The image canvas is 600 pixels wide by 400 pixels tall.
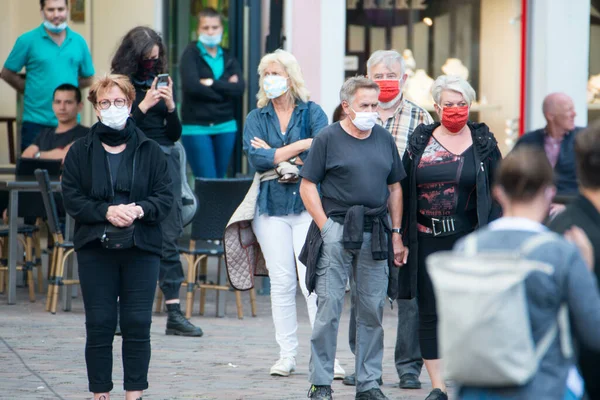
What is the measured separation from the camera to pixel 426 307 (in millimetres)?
6684

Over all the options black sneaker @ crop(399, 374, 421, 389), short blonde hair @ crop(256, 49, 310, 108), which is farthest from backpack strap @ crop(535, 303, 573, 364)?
short blonde hair @ crop(256, 49, 310, 108)

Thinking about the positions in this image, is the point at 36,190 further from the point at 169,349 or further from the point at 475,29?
the point at 475,29

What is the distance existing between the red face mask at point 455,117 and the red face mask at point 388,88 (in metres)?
0.65

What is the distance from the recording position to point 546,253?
353 centimetres

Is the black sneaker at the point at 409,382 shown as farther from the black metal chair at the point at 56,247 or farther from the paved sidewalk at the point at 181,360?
the black metal chair at the point at 56,247

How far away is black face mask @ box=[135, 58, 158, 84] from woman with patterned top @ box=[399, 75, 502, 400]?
7.42 feet

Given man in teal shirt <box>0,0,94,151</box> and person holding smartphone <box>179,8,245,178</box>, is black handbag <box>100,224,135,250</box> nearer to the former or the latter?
person holding smartphone <box>179,8,245,178</box>

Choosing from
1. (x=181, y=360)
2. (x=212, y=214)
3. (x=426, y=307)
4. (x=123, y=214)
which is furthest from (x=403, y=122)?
(x=212, y=214)

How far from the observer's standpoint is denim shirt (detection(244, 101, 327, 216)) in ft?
23.9

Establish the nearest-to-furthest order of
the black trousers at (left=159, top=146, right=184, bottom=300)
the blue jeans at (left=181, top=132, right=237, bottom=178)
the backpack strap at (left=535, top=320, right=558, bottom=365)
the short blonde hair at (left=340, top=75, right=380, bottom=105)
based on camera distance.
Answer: the backpack strap at (left=535, top=320, right=558, bottom=365)
the short blonde hair at (left=340, top=75, right=380, bottom=105)
the black trousers at (left=159, top=146, right=184, bottom=300)
the blue jeans at (left=181, top=132, right=237, bottom=178)

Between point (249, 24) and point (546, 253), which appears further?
point (249, 24)

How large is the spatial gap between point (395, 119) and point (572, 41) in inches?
200

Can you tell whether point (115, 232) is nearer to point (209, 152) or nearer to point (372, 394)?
point (372, 394)

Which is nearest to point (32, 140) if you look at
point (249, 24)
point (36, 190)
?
point (36, 190)
